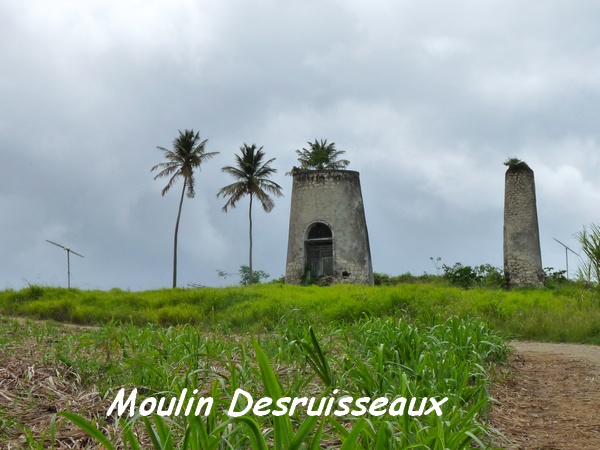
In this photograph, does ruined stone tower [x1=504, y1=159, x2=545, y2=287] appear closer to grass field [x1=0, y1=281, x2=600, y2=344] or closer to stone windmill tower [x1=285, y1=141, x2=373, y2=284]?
stone windmill tower [x1=285, y1=141, x2=373, y2=284]


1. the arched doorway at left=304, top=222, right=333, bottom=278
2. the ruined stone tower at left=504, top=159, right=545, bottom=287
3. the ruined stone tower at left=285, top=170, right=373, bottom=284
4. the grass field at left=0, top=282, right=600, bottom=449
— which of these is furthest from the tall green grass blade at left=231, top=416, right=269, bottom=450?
the ruined stone tower at left=504, top=159, right=545, bottom=287

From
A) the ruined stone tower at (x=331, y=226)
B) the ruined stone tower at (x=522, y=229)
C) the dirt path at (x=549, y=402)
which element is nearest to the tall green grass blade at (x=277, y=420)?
the dirt path at (x=549, y=402)

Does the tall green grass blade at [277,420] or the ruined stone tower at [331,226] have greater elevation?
the ruined stone tower at [331,226]

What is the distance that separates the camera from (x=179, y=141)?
31703mm

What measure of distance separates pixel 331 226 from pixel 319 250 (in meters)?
1.61

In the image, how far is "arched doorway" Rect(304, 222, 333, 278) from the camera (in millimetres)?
22359

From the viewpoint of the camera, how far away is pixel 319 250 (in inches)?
908

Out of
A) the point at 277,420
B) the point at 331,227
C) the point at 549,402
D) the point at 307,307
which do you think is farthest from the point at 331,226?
the point at 277,420

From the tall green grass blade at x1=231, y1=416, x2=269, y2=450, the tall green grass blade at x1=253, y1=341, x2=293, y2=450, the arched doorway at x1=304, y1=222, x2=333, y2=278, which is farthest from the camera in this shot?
the arched doorway at x1=304, y1=222, x2=333, y2=278

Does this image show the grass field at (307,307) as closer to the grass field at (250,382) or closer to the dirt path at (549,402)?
the dirt path at (549,402)

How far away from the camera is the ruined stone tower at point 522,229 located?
22031mm

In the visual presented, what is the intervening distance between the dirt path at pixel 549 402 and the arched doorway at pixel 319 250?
14.6 m

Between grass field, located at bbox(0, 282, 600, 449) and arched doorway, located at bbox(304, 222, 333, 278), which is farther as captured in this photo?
arched doorway, located at bbox(304, 222, 333, 278)

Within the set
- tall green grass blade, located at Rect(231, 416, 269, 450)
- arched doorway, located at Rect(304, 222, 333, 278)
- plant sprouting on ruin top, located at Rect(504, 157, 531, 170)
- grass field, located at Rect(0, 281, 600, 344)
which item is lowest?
tall green grass blade, located at Rect(231, 416, 269, 450)
